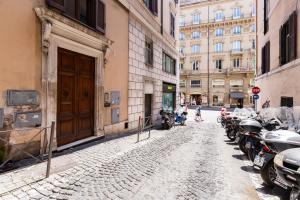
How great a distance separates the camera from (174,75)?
771 inches

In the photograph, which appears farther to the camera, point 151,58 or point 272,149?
point 151,58

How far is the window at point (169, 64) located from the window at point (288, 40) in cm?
747

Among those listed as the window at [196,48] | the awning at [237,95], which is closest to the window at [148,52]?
the awning at [237,95]

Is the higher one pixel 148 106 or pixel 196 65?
pixel 196 65

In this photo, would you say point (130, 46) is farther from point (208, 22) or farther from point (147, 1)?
point (208, 22)

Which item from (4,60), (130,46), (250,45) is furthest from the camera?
(250,45)

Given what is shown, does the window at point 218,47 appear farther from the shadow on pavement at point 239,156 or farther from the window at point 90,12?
the shadow on pavement at point 239,156

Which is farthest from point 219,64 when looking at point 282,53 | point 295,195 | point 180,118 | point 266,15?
point 295,195

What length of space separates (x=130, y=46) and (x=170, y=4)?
30.0 feet

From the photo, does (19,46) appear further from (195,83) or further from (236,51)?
(195,83)

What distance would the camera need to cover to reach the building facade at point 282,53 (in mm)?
8867

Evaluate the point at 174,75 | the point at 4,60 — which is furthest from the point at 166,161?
the point at 174,75

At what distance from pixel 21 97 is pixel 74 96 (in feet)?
6.69

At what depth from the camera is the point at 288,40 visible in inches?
394
